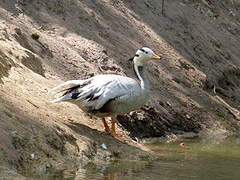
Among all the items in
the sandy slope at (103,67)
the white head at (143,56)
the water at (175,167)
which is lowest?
the sandy slope at (103,67)

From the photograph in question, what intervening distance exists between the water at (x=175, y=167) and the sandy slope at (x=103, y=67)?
1.77ft

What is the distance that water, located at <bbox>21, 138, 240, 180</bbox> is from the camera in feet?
38.1

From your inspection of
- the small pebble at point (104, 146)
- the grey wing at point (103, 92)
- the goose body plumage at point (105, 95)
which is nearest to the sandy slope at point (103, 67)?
the small pebble at point (104, 146)

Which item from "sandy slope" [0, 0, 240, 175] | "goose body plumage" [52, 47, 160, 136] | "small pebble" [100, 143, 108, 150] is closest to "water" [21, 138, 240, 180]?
"sandy slope" [0, 0, 240, 175]

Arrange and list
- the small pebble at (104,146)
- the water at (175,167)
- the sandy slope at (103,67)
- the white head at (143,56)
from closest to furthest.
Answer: the water at (175,167) < the sandy slope at (103,67) < the small pebble at (104,146) < the white head at (143,56)

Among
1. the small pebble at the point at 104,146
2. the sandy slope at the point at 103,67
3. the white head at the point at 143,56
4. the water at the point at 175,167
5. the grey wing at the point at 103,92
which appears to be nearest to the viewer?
the water at the point at 175,167

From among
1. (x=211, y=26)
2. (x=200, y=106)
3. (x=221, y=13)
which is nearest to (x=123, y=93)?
(x=200, y=106)

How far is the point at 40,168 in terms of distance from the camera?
1130 cm

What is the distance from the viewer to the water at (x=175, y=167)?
38.1 feet

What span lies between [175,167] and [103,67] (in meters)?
7.55

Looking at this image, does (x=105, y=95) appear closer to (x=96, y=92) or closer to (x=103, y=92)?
(x=103, y=92)

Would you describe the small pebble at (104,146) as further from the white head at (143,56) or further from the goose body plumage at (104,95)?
the white head at (143,56)

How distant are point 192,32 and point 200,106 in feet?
23.3

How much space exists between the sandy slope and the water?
21.2 inches
